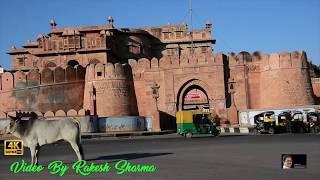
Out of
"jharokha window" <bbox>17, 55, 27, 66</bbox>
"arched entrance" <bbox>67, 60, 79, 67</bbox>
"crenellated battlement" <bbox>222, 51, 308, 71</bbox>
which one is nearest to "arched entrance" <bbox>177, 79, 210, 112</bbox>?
"crenellated battlement" <bbox>222, 51, 308, 71</bbox>

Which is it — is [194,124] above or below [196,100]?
below

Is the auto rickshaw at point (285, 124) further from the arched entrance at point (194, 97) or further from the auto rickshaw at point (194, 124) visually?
the arched entrance at point (194, 97)

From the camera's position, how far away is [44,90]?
43.2 m

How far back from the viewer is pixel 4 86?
1772 inches

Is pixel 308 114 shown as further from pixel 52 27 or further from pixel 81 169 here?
pixel 52 27

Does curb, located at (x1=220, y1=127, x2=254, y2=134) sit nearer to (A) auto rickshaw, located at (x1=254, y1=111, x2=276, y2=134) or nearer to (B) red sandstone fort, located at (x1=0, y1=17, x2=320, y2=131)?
(B) red sandstone fort, located at (x1=0, y1=17, x2=320, y2=131)

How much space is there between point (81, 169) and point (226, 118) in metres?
30.6

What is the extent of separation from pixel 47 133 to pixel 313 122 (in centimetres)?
2328

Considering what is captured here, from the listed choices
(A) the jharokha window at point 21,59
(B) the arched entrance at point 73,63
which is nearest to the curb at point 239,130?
(B) the arched entrance at point 73,63

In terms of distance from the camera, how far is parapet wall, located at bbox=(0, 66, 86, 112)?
141 ft

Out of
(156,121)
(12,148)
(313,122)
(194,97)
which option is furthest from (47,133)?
(194,97)

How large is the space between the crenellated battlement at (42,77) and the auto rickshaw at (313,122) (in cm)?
2135

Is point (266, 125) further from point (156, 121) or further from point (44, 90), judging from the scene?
point (44, 90)

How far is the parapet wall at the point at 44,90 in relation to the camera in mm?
43062
